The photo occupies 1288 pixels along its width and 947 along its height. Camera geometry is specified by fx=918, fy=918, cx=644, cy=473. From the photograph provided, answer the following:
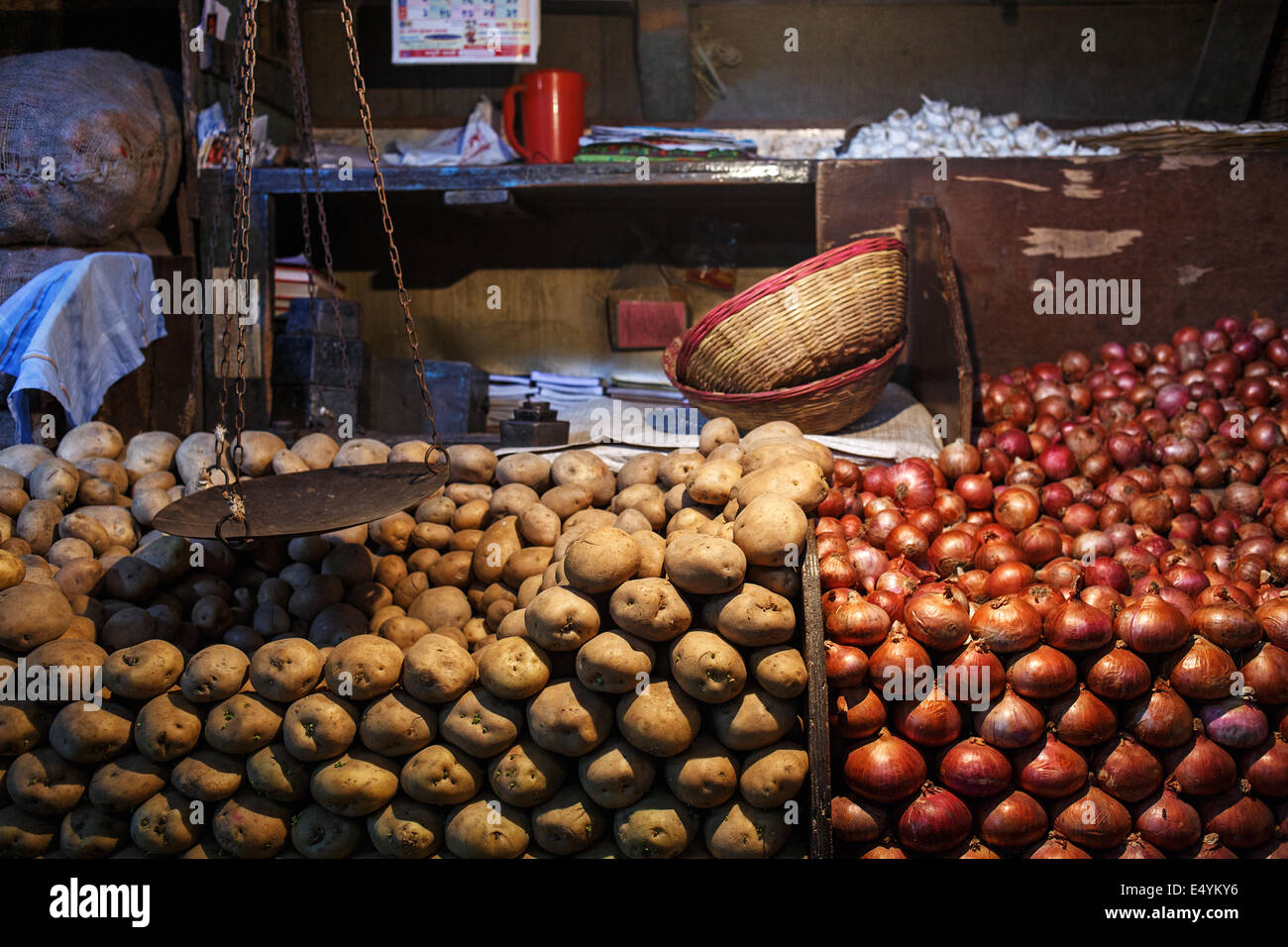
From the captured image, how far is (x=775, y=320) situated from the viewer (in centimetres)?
336

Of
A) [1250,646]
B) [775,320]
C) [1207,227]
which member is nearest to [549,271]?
[775,320]

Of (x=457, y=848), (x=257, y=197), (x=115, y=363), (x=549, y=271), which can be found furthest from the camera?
(x=549, y=271)

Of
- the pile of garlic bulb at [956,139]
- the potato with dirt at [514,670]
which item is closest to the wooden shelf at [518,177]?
the pile of garlic bulb at [956,139]

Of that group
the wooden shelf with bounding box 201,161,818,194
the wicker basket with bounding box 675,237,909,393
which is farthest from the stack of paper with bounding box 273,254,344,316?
the wicker basket with bounding box 675,237,909,393

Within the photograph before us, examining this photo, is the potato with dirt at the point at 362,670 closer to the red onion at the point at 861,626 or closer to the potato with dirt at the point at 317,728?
the potato with dirt at the point at 317,728

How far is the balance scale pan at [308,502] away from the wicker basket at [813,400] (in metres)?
1.23

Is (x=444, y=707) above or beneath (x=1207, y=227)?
beneath

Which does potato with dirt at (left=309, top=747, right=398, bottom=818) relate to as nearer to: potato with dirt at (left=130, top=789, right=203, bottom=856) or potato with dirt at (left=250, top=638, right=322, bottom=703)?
potato with dirt at (left=250, top=638, right=322, bottom=703)

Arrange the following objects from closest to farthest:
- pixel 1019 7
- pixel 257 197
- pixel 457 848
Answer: pixel 457 848
pixel 257 197
pixel 1019 7

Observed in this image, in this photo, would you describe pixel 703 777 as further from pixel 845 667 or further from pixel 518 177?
pixel 518 177

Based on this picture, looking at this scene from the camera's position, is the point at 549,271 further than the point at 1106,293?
Yes

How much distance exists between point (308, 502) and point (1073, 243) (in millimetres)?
3515

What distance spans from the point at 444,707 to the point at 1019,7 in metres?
4.94

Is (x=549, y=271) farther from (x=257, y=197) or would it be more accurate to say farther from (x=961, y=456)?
(x=961, y=456)
